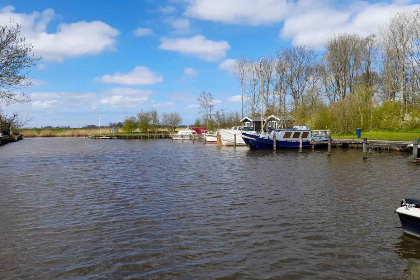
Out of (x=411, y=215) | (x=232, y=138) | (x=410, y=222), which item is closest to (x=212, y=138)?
(x=232, y=138)

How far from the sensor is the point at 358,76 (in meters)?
57.8

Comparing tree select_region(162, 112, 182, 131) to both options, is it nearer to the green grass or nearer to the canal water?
the green grass

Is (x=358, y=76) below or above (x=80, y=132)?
above

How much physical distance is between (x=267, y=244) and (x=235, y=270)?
1682 millimetres

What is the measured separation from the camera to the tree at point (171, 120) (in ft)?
327

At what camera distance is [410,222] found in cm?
827

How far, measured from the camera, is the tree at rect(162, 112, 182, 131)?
99562 mm

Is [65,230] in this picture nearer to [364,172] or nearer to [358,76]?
[364,172]

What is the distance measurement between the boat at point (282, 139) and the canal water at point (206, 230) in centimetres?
2258

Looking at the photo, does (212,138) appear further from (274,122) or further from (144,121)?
(144,121)

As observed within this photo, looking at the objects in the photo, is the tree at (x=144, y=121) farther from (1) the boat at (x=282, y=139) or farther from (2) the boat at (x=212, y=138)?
(1) the boat at (x=282, y=139)

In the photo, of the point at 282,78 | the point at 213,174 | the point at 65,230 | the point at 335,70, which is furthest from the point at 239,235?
the point at 282,78

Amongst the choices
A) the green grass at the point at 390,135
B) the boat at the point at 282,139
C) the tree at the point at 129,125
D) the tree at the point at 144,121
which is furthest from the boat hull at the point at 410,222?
the tree at the point at 129,125

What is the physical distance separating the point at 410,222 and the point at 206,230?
5.06 meters
